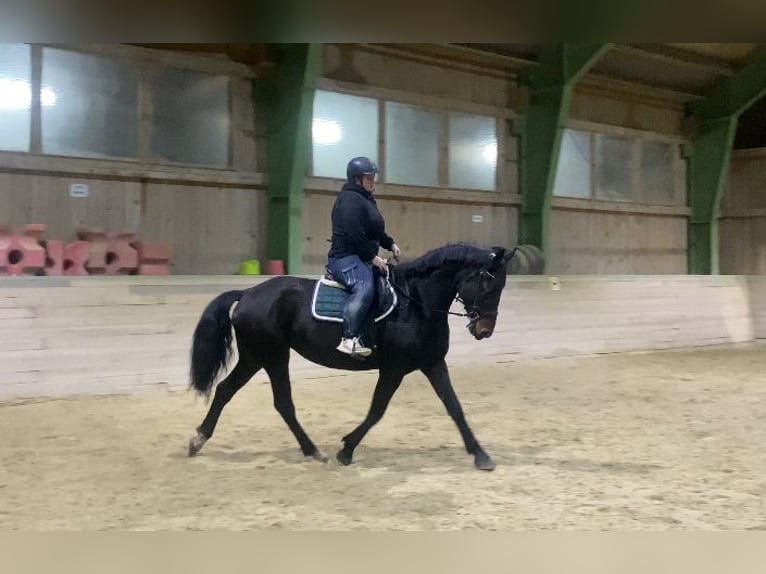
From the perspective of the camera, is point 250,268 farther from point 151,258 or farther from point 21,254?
point 21,254

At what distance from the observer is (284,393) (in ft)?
12.1

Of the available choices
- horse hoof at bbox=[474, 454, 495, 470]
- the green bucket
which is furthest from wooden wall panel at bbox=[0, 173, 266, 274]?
horse hoof at bbox=[474, 454, 495, 470]

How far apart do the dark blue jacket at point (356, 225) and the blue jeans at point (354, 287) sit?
0.04 meters

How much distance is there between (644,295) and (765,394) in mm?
2993

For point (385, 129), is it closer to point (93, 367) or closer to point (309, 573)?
point (93, 367)

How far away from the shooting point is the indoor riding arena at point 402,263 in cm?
323

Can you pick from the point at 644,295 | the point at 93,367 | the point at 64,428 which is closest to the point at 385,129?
the point at 644,295

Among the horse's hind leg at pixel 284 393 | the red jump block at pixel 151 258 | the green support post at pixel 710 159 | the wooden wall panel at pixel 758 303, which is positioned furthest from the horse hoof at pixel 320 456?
the green support post at pixel 710 159

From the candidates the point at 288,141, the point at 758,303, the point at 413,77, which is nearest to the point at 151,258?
the point at 288,141

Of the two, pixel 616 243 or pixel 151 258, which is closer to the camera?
pixel 151 258

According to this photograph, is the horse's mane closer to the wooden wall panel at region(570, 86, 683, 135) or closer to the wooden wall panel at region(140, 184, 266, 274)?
the wooden wall panel at region(140, 184, 266, 274)

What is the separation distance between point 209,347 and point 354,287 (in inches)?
31.7

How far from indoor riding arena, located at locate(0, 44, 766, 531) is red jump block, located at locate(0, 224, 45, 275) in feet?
0.07

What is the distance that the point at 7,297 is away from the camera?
5.31 metres
